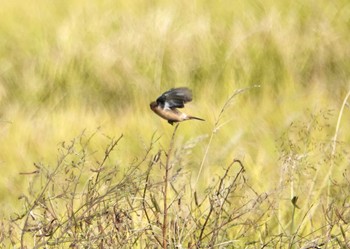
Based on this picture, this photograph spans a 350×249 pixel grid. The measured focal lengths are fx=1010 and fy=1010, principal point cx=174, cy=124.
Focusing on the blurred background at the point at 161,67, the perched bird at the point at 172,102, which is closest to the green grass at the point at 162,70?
the blurred background at the point at 161,67

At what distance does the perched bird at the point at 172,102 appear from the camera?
212 centimetres

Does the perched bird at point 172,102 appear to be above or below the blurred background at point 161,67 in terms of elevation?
below

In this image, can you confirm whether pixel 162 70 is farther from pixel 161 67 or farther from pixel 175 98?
pixel 175 98

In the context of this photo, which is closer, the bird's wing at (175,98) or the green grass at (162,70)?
the bird's wing at (175,98)

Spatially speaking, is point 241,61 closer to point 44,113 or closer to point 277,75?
point 277,75

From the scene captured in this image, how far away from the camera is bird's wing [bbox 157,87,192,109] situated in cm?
212

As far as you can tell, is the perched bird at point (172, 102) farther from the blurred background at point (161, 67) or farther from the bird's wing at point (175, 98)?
the blurred background at point (161, 67)

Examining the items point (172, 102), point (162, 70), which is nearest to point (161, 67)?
point (162, 70)

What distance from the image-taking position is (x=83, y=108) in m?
4.46

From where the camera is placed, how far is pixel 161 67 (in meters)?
4.67

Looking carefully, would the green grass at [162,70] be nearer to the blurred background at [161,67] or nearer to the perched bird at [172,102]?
the blurred background at [161,67]

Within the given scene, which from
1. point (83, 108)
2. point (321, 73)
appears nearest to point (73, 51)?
point (83, 108)

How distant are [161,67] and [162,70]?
0.6 inches

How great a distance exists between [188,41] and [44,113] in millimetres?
801
